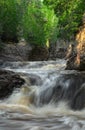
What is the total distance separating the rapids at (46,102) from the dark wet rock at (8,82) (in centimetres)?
21

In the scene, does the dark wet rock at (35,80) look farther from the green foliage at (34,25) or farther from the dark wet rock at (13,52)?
the green foliage at (34,25)

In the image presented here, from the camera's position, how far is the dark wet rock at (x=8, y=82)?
12.3 metres

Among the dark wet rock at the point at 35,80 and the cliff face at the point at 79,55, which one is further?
the cliff face at the point at 79,55

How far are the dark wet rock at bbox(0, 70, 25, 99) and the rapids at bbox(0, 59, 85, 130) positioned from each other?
0.21 m

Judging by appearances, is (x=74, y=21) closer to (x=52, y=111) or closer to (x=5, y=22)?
(x=5, y=22)

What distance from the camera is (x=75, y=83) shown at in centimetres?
1210

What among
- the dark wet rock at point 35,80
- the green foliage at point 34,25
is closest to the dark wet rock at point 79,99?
the dark wet rock at point 35,80

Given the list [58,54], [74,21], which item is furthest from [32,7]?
[74,21]

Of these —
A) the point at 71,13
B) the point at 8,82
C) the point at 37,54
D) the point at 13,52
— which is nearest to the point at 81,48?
the point at 8,82

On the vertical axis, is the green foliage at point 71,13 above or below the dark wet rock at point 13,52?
above

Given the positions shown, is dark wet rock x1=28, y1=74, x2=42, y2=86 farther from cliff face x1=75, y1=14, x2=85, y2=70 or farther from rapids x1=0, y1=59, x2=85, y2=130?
cliff face x1=75, y1=14, x2=85, y2=70

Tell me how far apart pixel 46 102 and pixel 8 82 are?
171 cm

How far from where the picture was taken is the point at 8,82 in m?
12.5

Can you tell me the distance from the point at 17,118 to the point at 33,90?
12.1 feet
